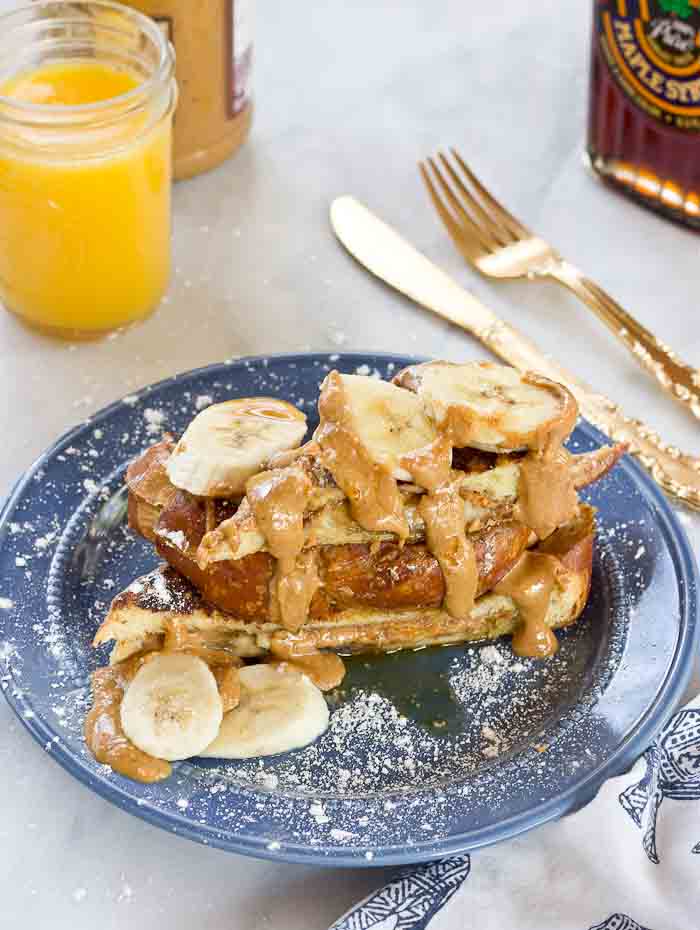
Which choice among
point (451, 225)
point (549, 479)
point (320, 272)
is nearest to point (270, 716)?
point (549, 479)

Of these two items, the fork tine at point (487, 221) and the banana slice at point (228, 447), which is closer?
the banana slice at point (228, 447)

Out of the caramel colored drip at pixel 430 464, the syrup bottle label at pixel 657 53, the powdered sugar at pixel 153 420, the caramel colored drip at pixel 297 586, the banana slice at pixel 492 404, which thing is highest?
the syrup bottle label at pixel 657 53

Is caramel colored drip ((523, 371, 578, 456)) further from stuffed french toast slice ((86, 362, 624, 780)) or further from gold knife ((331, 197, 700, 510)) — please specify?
gold knife ((331, 197, 700, 510))

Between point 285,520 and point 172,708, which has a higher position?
point 285,520

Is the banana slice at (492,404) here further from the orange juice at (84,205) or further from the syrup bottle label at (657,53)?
the syrup bottle label at (657,53)

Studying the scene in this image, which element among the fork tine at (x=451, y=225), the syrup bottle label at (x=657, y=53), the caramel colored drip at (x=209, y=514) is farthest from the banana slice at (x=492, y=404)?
the syrup bottle label at (x=657, y=53)

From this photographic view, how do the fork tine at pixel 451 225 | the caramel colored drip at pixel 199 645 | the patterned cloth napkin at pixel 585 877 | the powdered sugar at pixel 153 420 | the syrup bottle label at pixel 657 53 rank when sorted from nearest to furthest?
the patterned cloth napkin at pixel 585 877
the caramel colored drip at pixel 199 645
the powdered sugar at pixel 153 420
the syrup bottle label at pixel 657 53
the fork tine at pixel 451 225

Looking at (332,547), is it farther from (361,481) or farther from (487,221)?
(487,221)
